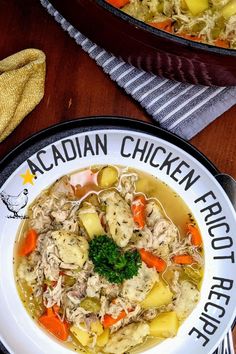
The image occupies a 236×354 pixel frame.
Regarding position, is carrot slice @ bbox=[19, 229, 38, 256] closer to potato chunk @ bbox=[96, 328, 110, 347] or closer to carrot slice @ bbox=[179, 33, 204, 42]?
potato chunk @ bbox=[96, 328, 110, 347]

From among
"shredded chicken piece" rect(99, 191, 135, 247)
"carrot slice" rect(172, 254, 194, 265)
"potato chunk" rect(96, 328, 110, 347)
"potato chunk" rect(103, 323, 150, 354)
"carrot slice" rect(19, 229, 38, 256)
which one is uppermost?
"carrot slice" rect(19, 229, 38, 256)

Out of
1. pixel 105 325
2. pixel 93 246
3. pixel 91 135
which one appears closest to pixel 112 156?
pixel 91 135

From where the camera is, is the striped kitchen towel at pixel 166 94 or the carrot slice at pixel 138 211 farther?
the striped kitchen towel at pixel 166 94

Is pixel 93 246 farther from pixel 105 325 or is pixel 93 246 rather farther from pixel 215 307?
pixel 215 307

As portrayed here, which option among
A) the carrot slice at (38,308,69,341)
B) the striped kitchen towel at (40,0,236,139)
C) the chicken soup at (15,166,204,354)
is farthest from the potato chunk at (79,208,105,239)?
the striped kitchen towel at (40,0,236,139)

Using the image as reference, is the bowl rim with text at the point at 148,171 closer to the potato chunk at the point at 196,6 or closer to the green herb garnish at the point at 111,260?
the green herb garnish at the point at 111,260

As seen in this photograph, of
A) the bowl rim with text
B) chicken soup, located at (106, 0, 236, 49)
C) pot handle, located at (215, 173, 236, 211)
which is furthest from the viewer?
pot handle, located at (215, 173, 236, 211)

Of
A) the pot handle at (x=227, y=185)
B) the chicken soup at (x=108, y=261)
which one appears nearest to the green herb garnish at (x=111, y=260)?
the chicken soup at (x=108, y=261)

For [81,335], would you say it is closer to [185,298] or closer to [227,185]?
[185,298]

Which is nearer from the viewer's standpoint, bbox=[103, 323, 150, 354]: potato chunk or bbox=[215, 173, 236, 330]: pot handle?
bbox=[103, 323, 150, 354]: potato chunk
